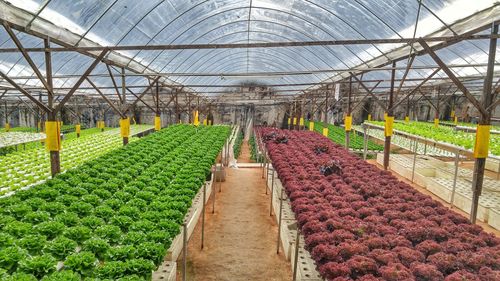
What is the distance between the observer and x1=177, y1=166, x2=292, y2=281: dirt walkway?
690 cm

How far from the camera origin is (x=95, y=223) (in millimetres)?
5277

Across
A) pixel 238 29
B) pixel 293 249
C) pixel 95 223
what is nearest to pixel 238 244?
pixel 293 249

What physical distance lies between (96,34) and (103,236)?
7234 millimetres

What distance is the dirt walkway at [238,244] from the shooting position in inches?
272

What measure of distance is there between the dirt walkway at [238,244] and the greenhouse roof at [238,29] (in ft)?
15.5

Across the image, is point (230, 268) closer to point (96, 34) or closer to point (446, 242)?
point (446, 242)

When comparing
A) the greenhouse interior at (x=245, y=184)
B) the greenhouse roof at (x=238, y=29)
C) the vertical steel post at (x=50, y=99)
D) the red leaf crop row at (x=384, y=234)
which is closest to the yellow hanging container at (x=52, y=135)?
the greenhouse interior at (x=245, y=184)

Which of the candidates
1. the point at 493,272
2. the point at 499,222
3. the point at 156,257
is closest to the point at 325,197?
the point at 493,272

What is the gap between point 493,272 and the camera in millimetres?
4102

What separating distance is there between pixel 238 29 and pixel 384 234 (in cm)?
1191

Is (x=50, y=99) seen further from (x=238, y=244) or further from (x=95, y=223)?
(x=238, y=244)

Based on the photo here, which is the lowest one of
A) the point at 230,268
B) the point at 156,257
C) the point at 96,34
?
the point at 230,268

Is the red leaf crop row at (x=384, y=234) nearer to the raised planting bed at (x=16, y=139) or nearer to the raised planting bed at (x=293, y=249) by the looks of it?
the raised planting bed at (x=293, y=249)

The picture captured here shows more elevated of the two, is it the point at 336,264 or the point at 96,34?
the point at 96,34
